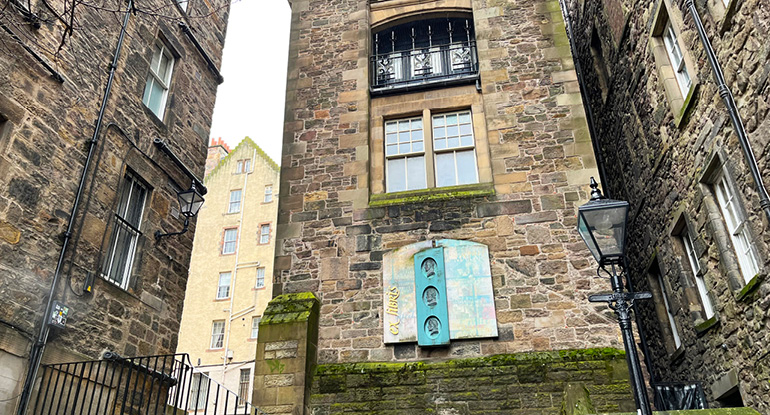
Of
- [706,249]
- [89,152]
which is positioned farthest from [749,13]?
[89,152]

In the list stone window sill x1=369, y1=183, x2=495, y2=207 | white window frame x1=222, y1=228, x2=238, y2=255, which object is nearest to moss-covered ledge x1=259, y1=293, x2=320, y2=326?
stone window sill x1=369, y1=183, x2=495, y2=207

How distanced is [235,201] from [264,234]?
10.00 ft

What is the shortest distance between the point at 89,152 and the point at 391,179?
4661 millimetres

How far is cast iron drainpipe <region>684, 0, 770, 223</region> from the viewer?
583 cm

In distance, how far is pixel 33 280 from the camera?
23.6ft

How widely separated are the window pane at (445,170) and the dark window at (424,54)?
55.2 inches

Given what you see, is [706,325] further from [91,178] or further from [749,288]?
[91,178]

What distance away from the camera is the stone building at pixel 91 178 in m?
7.13

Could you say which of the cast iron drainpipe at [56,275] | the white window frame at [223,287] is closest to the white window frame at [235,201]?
the white window frame at [223,287]

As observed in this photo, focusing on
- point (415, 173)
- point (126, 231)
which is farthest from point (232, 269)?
point (415, 173)

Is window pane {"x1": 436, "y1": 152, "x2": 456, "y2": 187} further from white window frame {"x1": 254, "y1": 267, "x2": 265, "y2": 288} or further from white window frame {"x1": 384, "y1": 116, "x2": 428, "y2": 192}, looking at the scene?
white window frame {"x1": 254, "y1": 267, "x2": 265, "y2": 288}

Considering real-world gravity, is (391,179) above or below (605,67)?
below

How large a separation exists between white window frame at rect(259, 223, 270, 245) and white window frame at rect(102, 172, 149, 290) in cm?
1933

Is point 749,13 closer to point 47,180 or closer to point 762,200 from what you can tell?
point 762,200
